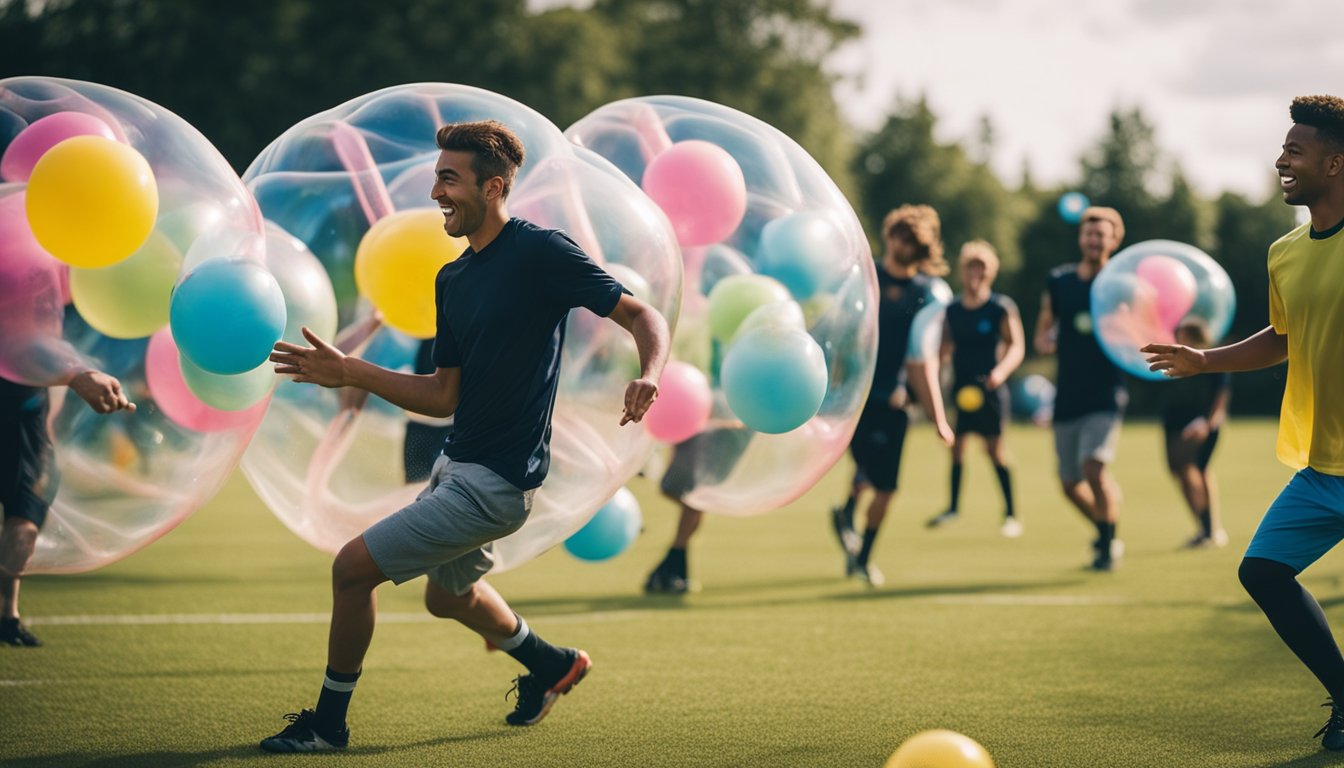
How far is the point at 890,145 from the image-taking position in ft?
192

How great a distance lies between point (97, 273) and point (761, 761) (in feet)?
9.48

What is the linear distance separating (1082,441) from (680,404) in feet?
15.9

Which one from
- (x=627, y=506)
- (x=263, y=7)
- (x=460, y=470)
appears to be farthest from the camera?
(x=263, y=7)

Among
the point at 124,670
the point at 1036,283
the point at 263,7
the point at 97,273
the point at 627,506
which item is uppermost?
the point at 263,7

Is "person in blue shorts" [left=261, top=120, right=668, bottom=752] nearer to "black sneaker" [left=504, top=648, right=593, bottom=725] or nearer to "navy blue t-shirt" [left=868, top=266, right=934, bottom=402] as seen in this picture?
"black sneaker" [left=504, top=648, right=593, bottom=725]

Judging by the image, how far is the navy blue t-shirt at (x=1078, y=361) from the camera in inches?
378

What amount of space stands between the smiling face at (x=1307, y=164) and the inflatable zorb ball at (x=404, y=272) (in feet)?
7.21

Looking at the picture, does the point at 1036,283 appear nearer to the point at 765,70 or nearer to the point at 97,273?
the point at 765,70

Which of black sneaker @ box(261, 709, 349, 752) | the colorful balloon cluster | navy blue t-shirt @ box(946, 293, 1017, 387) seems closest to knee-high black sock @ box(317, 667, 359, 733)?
black sneaker @ box(261, 709, 349, 752)

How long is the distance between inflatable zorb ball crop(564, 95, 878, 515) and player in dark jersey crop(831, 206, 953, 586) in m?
2.31

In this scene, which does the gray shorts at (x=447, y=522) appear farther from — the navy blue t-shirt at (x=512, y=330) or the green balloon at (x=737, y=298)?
the green balloon at (x=737, y=298)

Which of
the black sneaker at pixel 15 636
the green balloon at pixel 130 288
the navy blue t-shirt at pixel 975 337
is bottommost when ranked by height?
the black sneaker at pixel 15 636

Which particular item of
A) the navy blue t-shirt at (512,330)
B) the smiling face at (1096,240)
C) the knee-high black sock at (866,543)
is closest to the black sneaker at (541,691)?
the navy blue t-shirt at (512,330)

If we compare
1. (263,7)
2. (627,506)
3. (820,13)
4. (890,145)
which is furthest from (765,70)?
(627,506)
